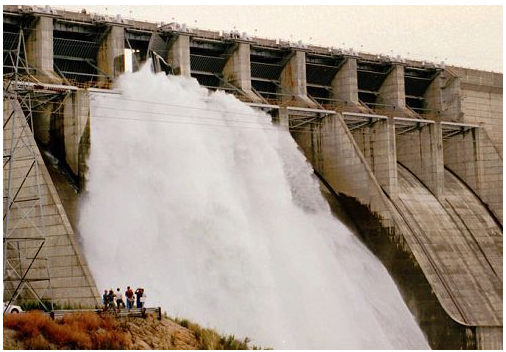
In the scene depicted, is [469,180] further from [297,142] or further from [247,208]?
[247,208]

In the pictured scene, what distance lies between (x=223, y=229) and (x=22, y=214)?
288 inches

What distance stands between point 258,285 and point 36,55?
11717 mm

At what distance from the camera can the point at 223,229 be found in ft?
120

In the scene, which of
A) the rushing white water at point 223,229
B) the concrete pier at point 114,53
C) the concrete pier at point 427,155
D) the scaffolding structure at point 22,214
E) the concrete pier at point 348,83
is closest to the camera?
the scaffolding structure at point 22,214

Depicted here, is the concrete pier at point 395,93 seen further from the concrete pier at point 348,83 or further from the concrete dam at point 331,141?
the concrete pier at point 348,83

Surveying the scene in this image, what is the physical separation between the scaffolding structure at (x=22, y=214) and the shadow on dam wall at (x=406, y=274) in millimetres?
14768

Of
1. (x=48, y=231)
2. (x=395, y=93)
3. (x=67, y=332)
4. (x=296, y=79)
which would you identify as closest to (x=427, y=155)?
(x=395, y=93)

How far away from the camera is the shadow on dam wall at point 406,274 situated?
40188mm

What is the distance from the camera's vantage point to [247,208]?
1533 inches

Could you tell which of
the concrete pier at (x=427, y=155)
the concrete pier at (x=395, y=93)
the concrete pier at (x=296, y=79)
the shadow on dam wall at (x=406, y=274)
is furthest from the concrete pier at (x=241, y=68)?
the concrete pier at (x=427, y=155)

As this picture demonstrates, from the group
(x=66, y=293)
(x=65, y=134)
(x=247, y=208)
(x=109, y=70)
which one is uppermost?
(x=109, y=70)

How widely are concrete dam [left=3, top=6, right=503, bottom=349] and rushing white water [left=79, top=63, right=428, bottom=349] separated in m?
1.07

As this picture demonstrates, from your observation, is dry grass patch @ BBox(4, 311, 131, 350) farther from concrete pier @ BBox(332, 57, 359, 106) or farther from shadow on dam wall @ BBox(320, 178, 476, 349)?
concrete pier @ BBox(332, 57, 359, 106)

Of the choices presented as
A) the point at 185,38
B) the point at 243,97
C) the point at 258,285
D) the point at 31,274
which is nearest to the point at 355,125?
the point at 243,97
